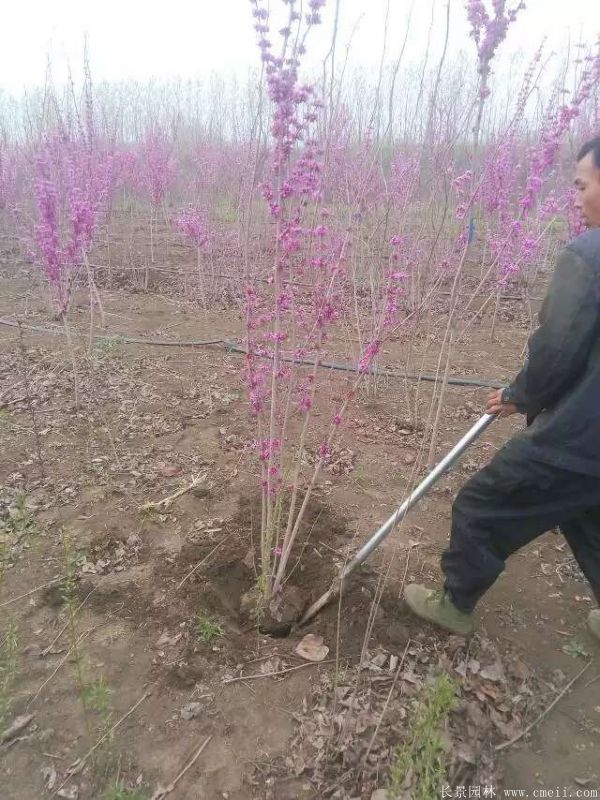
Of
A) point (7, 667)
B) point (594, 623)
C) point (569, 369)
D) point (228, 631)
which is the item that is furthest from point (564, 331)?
point (7, 667)

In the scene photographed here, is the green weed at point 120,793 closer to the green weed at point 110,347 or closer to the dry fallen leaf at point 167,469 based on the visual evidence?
the dry fallen leaf at point 167,469

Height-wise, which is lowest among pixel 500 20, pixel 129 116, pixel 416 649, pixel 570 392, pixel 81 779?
pixel 81 779

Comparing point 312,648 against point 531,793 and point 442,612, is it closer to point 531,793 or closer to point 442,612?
point 442,612

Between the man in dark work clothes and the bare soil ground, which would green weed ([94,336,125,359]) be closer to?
the bare soil ground

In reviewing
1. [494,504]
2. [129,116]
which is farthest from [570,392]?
[129,116]

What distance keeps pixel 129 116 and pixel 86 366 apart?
61.2ft

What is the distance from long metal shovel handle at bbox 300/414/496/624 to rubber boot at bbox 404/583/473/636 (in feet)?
1.04

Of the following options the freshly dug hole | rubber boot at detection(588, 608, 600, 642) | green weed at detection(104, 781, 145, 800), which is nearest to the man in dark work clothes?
rubber boot at detection(588, 608, 600, 642)

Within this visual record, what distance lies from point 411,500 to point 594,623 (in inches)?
41.8

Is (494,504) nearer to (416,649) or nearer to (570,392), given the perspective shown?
(570,392)

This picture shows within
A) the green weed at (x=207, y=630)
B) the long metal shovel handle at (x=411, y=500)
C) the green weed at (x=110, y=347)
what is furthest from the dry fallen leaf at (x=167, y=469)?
the green weed at (x=110, y=347)

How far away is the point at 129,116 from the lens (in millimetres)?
19547

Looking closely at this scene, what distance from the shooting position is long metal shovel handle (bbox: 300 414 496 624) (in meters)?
2.07

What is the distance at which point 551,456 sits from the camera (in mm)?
1789
